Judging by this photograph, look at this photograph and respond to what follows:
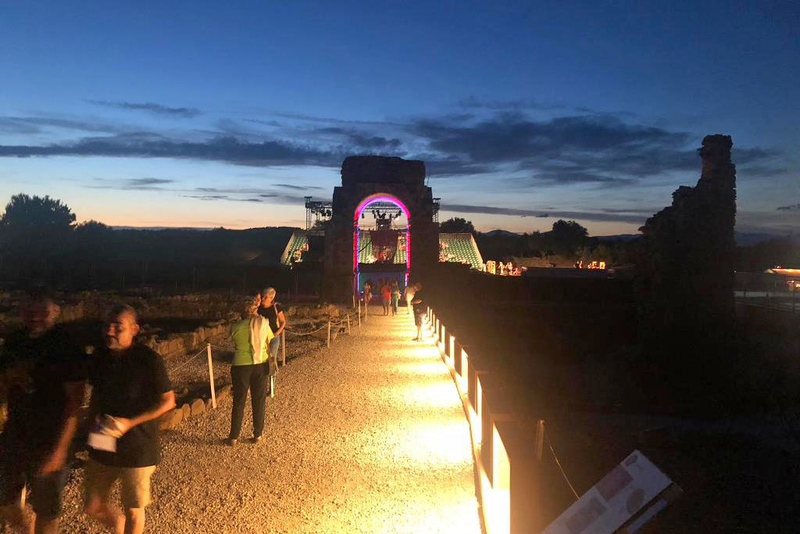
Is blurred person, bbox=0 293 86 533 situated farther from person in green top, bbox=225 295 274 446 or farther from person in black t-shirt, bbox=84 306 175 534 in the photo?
person in green top, bbox=225 295 274 446

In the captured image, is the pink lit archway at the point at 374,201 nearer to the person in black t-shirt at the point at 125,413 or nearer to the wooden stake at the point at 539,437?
the wooden stake at the point at 539,437

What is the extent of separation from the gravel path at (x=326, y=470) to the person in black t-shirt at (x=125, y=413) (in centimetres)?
114

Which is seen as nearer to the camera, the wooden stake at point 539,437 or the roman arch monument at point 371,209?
the wooden stake at point 539,437

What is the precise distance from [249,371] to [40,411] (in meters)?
3.89

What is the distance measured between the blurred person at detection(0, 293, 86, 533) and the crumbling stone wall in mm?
27370

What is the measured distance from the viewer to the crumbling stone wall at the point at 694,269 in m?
28.2

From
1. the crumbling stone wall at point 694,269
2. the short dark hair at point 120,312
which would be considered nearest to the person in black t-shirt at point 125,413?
the short dark hair at point 120,312

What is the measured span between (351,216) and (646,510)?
39.9 meters

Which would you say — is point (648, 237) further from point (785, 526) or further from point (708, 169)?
point (785, 526)

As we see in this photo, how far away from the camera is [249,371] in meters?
8.32

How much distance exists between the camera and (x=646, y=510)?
3215mm

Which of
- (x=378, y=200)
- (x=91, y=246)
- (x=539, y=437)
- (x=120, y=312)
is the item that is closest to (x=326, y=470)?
(x=539, y=437)

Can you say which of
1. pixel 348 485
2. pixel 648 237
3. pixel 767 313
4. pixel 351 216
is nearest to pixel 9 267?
pixel 351 216

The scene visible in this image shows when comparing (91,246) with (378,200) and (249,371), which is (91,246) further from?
(249,371)
